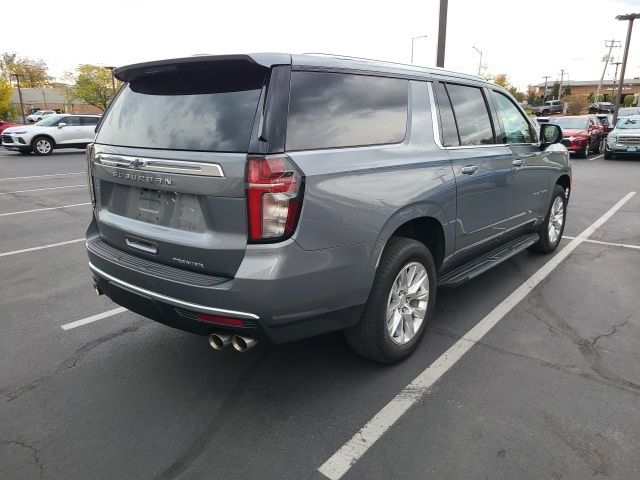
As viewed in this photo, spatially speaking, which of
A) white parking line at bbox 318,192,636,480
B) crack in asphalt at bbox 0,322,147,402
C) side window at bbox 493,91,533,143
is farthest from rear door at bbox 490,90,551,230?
crack in asphalt at bbox 0,322,147,402

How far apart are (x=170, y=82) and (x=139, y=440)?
79.3 inches

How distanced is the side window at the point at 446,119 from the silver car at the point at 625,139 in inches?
694

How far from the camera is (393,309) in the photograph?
3.23 metres

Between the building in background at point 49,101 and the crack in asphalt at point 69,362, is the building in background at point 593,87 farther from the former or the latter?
the crack in asphalt at point 69,362

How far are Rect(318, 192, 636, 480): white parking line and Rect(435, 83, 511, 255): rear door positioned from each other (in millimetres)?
628

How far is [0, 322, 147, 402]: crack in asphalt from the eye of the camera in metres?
3.07

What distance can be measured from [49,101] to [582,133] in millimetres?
84029

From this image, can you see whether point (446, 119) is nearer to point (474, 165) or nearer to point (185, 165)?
point (474, 165)

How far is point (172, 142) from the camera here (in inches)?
107

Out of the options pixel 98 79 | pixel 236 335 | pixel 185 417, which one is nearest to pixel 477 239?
pixel 236 335

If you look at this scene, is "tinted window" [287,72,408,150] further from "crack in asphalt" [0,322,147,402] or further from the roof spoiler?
"crack in asphalt" [0,322,147,402]

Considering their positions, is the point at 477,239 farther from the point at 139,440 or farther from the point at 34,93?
the point at 34,93

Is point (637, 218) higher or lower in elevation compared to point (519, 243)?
lower

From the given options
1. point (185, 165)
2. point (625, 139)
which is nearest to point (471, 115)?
point (185, 165)
